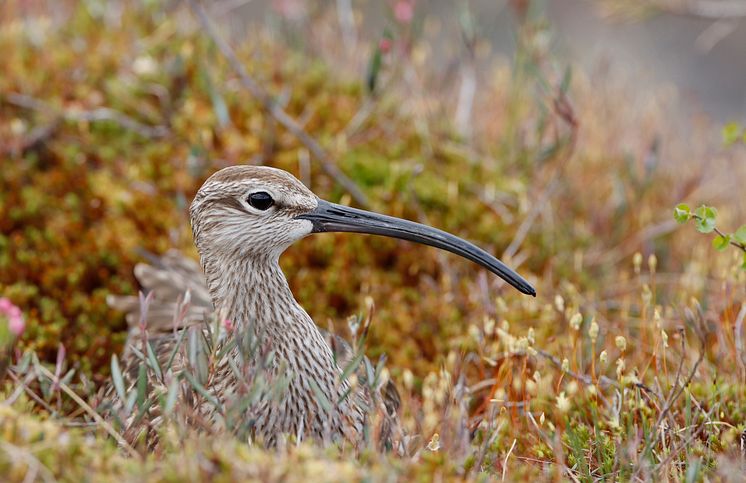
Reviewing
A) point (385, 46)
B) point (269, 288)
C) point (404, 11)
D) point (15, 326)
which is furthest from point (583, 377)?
point (404, 11)

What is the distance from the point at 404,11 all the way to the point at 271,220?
3.18m

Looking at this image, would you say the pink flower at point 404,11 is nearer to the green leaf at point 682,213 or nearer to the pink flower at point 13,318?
the green leaf at point 682,213

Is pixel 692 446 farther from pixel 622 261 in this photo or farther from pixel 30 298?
pixel 30 298

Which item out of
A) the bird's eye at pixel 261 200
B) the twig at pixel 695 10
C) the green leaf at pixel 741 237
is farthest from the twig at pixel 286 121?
the twig at pixel 695 10

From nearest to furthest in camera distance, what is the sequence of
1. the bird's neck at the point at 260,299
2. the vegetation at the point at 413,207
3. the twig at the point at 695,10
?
the bird's neck at the point at 260,299 < the vegetation at the point at 413,207 < the twig at the point at 695,10

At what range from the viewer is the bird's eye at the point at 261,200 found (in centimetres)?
335

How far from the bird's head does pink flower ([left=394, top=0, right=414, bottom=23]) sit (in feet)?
9.83

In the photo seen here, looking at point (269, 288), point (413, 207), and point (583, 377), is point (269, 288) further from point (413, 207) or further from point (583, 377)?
point (413, 207)

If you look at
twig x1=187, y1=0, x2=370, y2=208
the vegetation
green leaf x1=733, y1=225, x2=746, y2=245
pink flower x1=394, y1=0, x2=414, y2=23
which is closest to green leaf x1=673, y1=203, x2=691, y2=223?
the vegetation

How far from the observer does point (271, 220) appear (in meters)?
3.37

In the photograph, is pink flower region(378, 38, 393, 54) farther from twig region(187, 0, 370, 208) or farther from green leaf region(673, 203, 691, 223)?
green leaf region(673, 203, 691, 223)

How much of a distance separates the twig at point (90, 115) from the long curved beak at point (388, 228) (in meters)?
2.38

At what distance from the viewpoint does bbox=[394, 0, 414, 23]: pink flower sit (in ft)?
20.0

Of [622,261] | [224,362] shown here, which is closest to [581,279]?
[622,261]
